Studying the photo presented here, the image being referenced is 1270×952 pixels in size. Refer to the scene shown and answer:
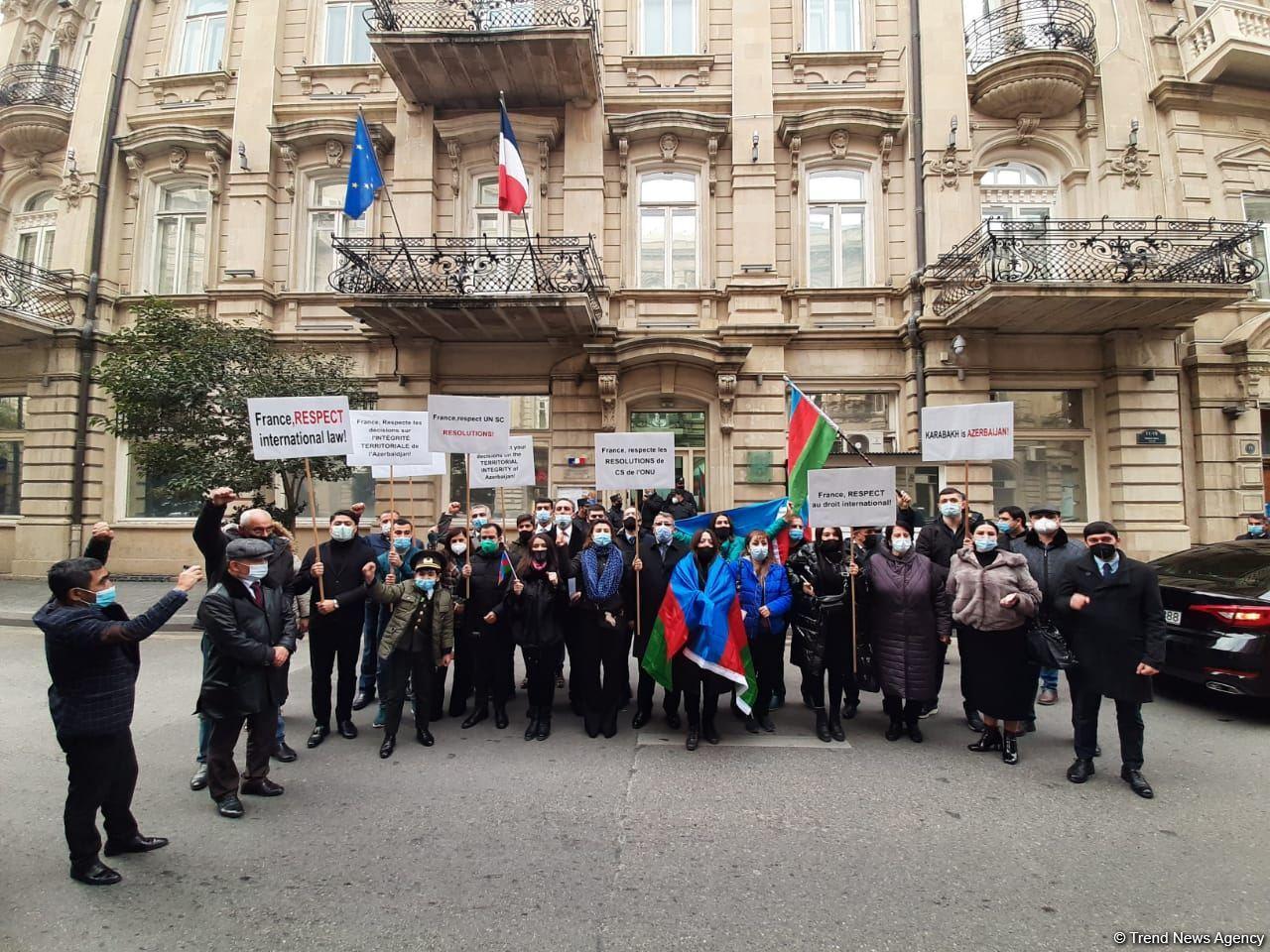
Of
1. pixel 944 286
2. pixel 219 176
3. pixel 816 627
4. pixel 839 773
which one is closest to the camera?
pixel 839 773

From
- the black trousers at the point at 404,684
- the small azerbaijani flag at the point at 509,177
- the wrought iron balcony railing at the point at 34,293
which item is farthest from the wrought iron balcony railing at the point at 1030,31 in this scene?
the wrought iron balcony railing at the point at 34,293

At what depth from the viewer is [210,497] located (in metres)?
4.86

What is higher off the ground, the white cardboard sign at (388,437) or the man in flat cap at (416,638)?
the white cardboard sign at (388,437)

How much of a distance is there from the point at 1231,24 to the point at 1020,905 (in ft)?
58.9

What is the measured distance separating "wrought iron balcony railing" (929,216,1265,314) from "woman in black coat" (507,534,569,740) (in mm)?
9842

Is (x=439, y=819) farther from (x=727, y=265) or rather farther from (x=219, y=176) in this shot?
(x=219, y=176)

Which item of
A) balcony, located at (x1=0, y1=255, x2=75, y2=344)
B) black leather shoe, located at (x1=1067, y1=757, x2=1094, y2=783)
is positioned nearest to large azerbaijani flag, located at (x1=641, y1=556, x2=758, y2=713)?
black leather shoe, located at (x1=1067, y1=757, x2=1094, y2=783)

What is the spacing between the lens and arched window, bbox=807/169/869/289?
13.8 m

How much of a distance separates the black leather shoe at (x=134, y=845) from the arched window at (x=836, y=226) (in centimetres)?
1366

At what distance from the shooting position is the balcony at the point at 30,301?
13.7 m

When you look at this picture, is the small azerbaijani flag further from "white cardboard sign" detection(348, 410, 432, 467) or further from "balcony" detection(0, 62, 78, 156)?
"balcony" detection(0, 62, 78, 156)

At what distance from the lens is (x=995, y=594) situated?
5.05 metres

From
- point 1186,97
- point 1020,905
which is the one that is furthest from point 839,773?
point 1186,97

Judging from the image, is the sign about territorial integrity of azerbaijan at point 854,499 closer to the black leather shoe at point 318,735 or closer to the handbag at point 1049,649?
the handbag at point 1049,649
